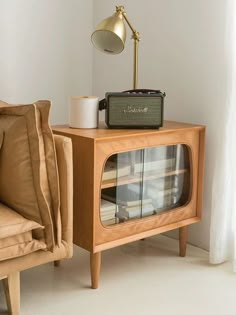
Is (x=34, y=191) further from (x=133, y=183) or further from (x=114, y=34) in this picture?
(x=114, y=34)

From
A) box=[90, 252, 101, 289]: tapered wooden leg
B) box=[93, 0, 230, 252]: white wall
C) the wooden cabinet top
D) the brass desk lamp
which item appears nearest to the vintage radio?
the wooden cabinet top

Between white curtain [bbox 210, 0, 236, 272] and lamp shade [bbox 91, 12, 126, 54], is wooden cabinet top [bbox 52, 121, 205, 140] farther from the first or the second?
lamp shade [bbox 91, 12, 126, 54]

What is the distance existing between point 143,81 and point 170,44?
270mm

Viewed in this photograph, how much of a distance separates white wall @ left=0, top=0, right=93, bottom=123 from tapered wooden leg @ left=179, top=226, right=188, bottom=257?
0.98 meters

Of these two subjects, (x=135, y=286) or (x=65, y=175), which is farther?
(x=135, y=286)

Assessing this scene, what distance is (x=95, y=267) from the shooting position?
6.91 ft

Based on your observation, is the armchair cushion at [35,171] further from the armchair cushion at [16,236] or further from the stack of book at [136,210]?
the stack of book at [136,210]

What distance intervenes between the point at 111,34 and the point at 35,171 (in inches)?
34.3

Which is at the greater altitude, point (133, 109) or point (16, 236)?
point (133, 109)

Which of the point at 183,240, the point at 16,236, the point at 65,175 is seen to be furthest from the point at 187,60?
the point at 16,236

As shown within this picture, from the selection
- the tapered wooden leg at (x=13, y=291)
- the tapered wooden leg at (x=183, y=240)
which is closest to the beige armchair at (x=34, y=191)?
the tapered wooden leg at (x=13, y=291)

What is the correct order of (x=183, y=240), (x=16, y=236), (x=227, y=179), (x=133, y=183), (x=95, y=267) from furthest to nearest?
(x=183, y=240)
(x=227, y=179)
(x=133, y=183)
(x=95, y=267)
(x=16, y=236)

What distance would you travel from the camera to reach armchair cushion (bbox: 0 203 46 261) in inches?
67.4

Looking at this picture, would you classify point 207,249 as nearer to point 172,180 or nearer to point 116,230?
point 172,180
